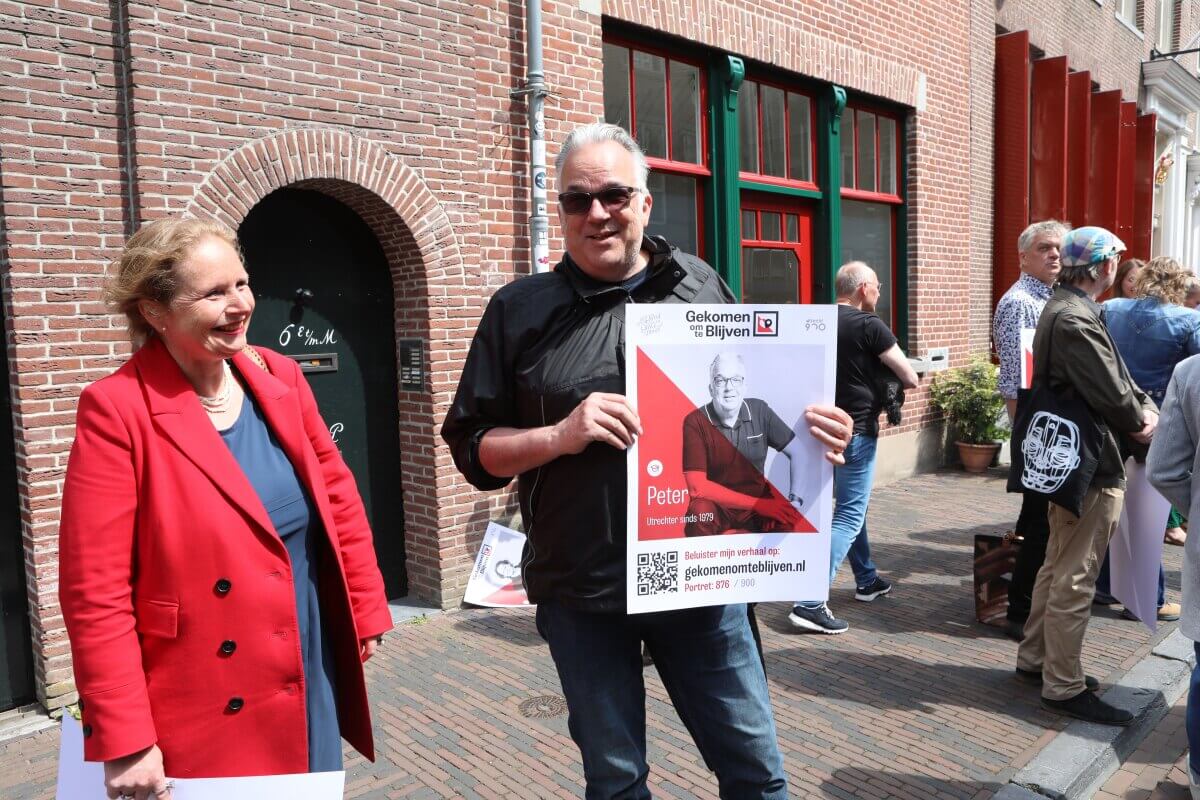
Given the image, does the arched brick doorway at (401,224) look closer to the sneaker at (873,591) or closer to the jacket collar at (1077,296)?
the sneaker at (873,591)

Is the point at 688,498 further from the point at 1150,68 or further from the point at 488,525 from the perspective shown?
the point at 1150,68

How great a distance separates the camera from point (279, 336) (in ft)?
17.0

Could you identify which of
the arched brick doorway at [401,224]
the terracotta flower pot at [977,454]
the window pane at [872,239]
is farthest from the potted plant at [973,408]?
the arched brick doorway at [401,224]

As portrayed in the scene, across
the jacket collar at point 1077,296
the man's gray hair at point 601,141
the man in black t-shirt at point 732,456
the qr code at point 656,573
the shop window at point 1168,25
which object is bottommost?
the qr code at point 656,573

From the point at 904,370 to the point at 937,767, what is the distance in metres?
2.13

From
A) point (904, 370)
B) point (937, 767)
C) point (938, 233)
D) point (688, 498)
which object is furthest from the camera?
point (938, 233)

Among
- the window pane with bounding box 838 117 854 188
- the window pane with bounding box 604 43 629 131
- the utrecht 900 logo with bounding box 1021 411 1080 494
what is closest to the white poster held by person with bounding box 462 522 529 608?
the utrecht 900 logo with bounding box 1021 411 1080 494

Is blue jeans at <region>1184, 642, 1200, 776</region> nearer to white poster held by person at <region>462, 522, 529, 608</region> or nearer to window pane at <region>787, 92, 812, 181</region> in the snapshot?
white poster held by person at <region>462, 522, 529, 608</region>

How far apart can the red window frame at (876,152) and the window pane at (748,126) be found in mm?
1370

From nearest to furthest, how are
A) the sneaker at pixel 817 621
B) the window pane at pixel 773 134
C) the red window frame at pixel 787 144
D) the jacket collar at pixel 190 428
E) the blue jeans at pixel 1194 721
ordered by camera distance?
1. the jacket collar at pixel 190 428
2. the blue jeans at pixel 1194 721
3. the sneaker at pixel 817 621
4. the red window frame at pixel 787 144
5. the window pane at pixel 773 134

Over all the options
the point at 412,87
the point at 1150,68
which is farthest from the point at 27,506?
the point at 1150,68

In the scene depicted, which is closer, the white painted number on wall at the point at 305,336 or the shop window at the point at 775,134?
the white painted number on wall at the point at 305,336

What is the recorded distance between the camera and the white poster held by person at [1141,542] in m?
4.11

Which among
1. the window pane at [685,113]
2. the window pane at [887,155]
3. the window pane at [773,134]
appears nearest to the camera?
the window pane at [685,113]
